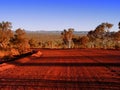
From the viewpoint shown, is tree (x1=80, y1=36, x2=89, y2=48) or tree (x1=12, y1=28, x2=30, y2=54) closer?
tree (x1=12, y1=28, x2=30, y2=54)

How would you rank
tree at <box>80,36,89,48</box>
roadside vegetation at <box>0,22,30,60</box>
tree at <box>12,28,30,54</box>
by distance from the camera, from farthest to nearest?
tree at <box>80,36,89,48</box>
tree at <box>12,28,30,54</box>
roadside vegetation at <box>0,22,30,60</box>

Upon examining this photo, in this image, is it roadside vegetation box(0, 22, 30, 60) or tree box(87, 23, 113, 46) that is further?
tree box(87, 23, 113, 46)

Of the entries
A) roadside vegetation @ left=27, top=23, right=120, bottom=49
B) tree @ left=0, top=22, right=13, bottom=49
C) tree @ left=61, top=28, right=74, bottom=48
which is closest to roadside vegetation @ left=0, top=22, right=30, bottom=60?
tree @ left=0, top=22, right=13, bottom=49

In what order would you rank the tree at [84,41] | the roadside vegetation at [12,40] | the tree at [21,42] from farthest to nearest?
the tree at [84,41] < the tree at [21,42] < the roadside vegetation at [12,40]

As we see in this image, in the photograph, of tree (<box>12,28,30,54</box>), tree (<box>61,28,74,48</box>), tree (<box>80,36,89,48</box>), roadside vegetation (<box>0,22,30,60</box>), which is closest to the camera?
roadside vegetation (<box>0,22,30,60</box>)

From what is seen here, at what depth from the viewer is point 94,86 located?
14.6 metres

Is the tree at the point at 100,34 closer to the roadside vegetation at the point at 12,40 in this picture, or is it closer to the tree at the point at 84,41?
the tree at the point at 84,41

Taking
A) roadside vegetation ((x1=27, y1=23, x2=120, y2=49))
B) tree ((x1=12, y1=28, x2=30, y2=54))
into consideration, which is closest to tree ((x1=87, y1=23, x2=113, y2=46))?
roadside vegetation ((x1=27, y1=23, x2=120, y2=49))

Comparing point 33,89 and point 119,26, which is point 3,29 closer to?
point 119,26

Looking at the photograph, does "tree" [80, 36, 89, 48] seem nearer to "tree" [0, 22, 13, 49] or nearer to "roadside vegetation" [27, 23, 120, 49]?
"roadside vegetation" [27, 23, 120, 49]

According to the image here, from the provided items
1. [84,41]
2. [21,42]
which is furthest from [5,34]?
[84,41]

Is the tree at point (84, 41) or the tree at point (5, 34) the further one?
the tree at point (84, 41)

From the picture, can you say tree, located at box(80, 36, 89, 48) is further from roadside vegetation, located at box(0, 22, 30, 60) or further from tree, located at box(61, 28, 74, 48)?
roadside vegetation, located at box(0, 22, 30, 60)

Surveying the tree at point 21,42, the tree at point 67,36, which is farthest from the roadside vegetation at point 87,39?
the tree at point 21,42
